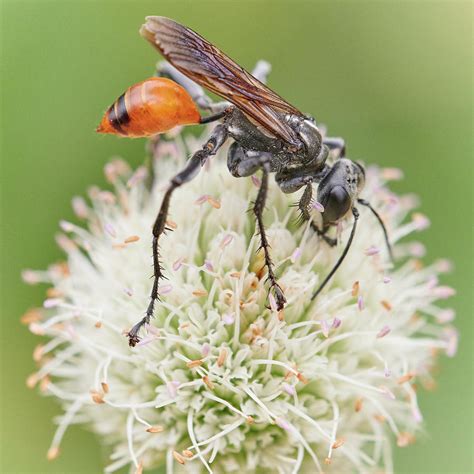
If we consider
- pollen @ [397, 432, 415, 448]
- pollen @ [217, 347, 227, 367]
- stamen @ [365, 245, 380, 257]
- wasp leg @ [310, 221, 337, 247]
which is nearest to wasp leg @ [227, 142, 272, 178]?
wasp leg @ [310, 221, 337, 247]

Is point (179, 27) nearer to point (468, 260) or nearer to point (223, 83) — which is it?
point (223, 83)

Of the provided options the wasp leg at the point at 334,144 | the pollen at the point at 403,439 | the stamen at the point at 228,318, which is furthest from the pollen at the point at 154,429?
the wasp leg at the point at 334,144

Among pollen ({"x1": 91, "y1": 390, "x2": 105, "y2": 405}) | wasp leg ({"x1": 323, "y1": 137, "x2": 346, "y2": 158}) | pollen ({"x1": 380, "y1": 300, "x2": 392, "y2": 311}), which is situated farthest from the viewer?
wasp leg ({"x1": 323, "y1": 137, "x2": 346, "y2": 158})

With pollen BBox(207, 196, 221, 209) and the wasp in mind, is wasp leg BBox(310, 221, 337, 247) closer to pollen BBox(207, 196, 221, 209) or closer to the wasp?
the wasp

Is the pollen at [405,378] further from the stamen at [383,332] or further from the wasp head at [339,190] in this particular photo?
the wasp head at [339,190]

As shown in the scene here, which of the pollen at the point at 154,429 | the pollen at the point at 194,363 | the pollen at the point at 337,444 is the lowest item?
the pollen at the point at 154,429

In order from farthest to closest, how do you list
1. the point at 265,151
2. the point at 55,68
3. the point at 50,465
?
the point at 55,68
the point at 50,465
the point at 265,151

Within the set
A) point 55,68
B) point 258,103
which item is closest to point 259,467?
point 258,103
